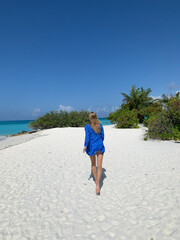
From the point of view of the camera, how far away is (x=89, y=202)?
3.31 meters

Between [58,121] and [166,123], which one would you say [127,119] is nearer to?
[166,123]

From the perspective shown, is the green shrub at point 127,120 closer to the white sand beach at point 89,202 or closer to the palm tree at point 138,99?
the palm tree at point 138,99

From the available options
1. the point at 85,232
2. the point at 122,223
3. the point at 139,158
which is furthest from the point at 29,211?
the point at 139,158

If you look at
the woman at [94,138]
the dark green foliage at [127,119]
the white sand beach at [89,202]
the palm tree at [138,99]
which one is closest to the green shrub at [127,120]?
the dark green foliage at [127,119]

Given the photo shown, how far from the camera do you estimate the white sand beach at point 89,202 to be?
2.45 meters

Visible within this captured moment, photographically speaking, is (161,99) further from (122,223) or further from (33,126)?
(122,223)

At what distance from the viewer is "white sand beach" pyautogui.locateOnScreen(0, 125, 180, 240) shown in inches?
96.4

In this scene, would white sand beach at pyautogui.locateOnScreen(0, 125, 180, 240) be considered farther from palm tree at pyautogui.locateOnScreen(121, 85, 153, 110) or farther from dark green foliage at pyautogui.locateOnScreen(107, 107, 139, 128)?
palm tree at pyautogui.locateOnScreen(121, 85, 153, 110)

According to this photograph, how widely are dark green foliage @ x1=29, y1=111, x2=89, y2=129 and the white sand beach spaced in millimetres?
18604

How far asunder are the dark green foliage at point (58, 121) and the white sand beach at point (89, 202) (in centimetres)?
1860

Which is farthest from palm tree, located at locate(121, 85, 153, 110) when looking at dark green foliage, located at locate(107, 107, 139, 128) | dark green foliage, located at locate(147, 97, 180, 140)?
dark green foliage, located at locate(147, 97, 180, 140)

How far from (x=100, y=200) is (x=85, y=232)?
39.1 inches

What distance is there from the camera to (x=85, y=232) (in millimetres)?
2439

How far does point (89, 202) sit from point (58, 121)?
71.1 ft
